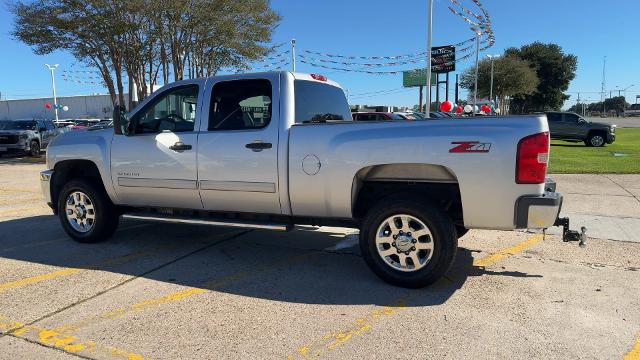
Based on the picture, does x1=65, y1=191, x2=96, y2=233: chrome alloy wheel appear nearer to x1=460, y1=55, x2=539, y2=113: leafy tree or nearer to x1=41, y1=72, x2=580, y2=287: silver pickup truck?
x1=41, y1=72, x2=580, y2=287: silver pickup truck

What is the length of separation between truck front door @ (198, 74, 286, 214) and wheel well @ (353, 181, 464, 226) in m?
0.96

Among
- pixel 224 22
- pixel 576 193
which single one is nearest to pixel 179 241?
pixel 576 193

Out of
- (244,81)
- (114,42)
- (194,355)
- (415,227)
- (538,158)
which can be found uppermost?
(114,42)

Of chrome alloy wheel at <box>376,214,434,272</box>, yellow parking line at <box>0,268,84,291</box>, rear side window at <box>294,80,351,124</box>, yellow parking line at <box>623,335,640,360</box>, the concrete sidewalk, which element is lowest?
yellow parking line at <box>623,335,640,360</box>

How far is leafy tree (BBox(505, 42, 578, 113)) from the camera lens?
6956 centimetres

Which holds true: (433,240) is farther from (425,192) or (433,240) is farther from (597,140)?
(597,140)

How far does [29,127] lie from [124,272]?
21.4m

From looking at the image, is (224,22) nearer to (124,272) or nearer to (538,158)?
(124,272)

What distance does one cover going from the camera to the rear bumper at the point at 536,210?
406 cm

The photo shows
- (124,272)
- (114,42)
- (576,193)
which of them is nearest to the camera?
(124,272)

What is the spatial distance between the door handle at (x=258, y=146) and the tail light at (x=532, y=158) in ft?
7.51

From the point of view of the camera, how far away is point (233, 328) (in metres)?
3.78

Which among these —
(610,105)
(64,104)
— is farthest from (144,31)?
(610,105)

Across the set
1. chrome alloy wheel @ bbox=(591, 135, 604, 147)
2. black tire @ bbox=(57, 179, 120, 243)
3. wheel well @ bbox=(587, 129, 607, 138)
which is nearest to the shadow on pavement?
black tire @ bbox=(57, 179, 120, 243)
